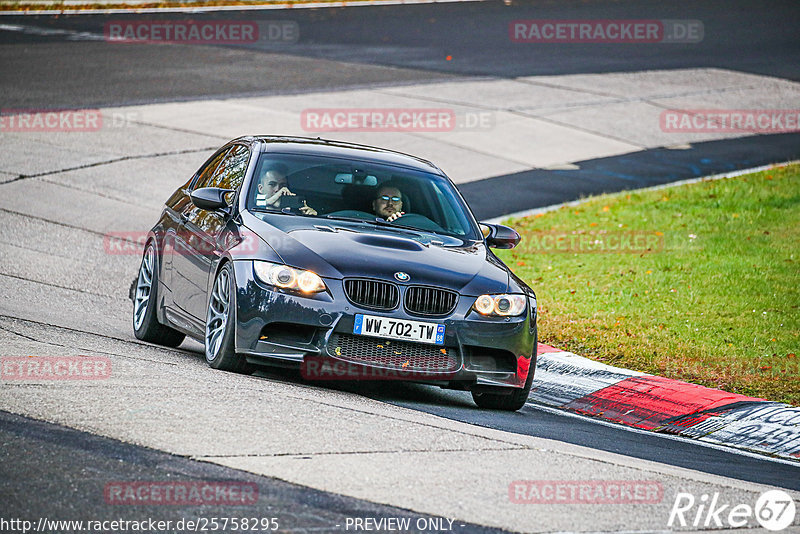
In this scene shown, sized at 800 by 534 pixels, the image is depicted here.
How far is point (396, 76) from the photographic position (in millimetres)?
26422

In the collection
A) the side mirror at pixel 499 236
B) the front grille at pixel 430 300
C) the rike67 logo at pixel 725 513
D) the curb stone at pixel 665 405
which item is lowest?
the curb stone at pixel 665 405

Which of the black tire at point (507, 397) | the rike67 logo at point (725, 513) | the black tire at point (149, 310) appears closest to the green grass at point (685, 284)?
the black tire at point (507, 397)

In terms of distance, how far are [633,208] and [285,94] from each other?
9197mm

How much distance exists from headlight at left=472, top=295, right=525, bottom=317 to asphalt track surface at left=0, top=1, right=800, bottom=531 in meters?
0.68

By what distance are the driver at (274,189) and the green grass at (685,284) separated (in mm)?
2951

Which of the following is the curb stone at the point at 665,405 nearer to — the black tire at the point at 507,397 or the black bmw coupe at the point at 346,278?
the black tire at the point at 507,397

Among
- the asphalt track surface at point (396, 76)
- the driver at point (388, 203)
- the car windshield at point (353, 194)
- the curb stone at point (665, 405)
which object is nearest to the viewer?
the asphalt track surface at point (396, 76)

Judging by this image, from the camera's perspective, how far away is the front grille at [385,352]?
25.7 feet

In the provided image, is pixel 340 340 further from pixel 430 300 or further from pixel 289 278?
pixel 430 300

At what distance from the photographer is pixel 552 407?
9.34m

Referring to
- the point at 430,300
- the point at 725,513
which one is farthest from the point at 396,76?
the point at 725,513

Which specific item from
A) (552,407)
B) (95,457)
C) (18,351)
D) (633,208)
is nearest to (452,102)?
(633,208)

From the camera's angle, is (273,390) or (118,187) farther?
(118,187)

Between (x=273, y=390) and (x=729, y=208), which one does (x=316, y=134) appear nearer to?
(x=729, y=208)
